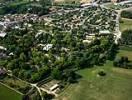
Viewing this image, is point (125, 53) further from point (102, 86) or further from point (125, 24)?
point (125, 24)

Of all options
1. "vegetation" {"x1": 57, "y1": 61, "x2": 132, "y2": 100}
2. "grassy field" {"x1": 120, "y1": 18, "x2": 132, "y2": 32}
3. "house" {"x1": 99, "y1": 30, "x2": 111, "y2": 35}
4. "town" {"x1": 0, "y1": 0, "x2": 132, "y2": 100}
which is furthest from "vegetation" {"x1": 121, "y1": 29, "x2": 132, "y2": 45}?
"vegetation" {"x1": 57, "y1": 61, "x2": 132, "y2": 100}

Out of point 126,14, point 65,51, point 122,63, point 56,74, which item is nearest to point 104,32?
point 65,51

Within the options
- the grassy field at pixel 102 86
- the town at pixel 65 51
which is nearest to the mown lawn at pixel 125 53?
the town at pixel 65 51

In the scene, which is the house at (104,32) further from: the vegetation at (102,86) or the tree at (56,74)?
the tree at (56,74)

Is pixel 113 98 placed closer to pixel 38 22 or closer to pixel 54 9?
pixel 38 22

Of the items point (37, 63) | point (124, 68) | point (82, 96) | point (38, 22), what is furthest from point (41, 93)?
point (38, 22)

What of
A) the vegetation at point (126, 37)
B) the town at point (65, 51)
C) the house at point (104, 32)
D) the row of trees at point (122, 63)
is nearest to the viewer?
the town at point (65, 51)
